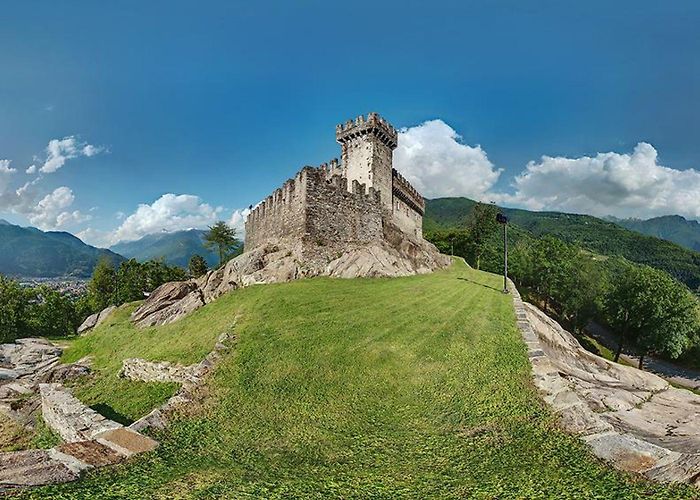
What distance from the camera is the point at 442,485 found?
7.57 metres

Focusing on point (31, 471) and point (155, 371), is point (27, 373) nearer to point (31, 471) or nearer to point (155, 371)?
point (155, 371)

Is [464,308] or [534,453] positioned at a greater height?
[464,308]

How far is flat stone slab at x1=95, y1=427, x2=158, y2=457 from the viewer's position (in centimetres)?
907

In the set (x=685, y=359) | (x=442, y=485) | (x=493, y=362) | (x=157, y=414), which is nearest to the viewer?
(x=442, y=485)

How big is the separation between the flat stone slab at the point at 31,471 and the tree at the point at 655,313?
194 feet

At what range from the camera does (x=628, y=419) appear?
11.6m

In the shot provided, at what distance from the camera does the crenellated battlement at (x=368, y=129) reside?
141 feet

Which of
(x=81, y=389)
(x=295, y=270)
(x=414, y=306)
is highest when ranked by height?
(x=295, y=270)

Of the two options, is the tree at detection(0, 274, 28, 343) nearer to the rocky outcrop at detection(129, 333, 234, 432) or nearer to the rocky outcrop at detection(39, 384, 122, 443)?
the rocky outcrop at detection(129, 333, 234, 432)

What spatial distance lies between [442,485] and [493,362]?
777cm

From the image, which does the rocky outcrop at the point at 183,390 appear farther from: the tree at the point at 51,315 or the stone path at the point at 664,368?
the stone path at the point at 664,368

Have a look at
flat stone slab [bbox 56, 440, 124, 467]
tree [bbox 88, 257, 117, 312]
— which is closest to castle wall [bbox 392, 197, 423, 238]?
flat stone slab [bbox 56, 440, 124, 467]

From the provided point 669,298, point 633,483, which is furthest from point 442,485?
point 669,298

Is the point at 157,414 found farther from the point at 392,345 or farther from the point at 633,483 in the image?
the point at 633,483
